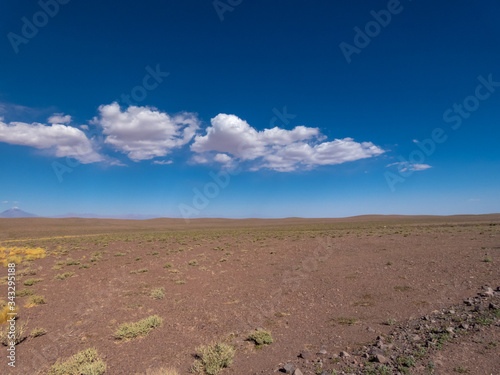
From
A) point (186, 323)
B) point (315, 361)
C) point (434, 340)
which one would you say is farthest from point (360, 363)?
point (186, 323)

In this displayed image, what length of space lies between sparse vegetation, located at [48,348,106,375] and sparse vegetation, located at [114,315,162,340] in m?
1.39

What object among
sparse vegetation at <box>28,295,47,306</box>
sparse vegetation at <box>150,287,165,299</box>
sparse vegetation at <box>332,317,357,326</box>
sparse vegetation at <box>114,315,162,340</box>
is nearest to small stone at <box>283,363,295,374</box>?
sparse vegetation at <box>332,317,357,326</box>

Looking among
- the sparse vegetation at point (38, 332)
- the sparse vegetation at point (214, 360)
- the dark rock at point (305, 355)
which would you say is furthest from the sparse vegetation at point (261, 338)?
the sparse vegetation at point (38, 332)

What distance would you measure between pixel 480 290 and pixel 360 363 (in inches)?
304

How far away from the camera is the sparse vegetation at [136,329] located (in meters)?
7.58

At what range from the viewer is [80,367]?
5766 mm

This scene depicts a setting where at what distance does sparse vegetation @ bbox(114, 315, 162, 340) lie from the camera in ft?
24.9

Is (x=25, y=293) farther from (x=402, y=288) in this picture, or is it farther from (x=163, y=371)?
(x=402, y=288)

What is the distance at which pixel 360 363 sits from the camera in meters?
5.38

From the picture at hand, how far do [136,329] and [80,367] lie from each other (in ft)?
6.77

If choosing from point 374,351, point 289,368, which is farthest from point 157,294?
point 374,351

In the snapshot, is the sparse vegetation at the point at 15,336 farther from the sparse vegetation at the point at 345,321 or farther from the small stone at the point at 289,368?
the sparse vegetation at the point at 345,321

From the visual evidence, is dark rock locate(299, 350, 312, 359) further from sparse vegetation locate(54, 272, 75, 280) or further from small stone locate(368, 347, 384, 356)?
sparse vegetation locate(54, 272, 75, 280)

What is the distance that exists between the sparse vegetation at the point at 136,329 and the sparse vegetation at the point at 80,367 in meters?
1.39
